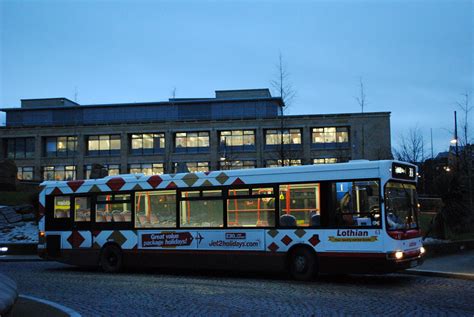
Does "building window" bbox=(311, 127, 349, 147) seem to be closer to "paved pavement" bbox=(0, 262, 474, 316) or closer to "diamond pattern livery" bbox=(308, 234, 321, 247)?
"paved pavement" bbox=(0, 262, 474, 316)

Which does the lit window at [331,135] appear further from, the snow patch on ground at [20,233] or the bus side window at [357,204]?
the bus side window at [357,204]

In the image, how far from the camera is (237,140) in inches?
3123

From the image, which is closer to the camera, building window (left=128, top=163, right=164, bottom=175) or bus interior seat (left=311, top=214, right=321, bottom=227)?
bus interior seat (left=311, top=214, right=321, bottom=227)

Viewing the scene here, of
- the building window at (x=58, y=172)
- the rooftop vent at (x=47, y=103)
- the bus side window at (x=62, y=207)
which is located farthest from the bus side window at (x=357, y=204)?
the rooftop vent at (x=47, y=103)

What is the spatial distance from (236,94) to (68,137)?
2743 centimetres

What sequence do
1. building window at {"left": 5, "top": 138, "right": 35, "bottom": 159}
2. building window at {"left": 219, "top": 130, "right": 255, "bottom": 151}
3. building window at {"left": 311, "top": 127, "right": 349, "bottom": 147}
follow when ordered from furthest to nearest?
building window at {"left": 5, "top": 138, "right": 35, "bottom": 159}
building window at {"left": 219, "top": 130, "right": 255, "bottom": 151}
building window at {"left": 311, "top": 127, "right": 349, "bottom": 147}

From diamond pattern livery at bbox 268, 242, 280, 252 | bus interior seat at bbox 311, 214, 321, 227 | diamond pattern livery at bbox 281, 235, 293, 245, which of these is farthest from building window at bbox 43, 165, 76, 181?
bus interior seat at bbox 311, 214, 321, 227

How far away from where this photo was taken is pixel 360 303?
405 inches

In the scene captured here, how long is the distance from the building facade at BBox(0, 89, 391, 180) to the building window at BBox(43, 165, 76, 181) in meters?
0.16

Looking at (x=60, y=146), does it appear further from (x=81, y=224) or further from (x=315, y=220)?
(x=315, y=220)

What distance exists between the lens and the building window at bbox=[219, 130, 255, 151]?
7844cm

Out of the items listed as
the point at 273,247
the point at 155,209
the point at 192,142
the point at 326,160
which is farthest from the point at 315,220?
the point at 192,142

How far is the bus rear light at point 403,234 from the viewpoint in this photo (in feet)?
42.1

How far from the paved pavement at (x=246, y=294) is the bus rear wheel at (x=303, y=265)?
30 centimetres
